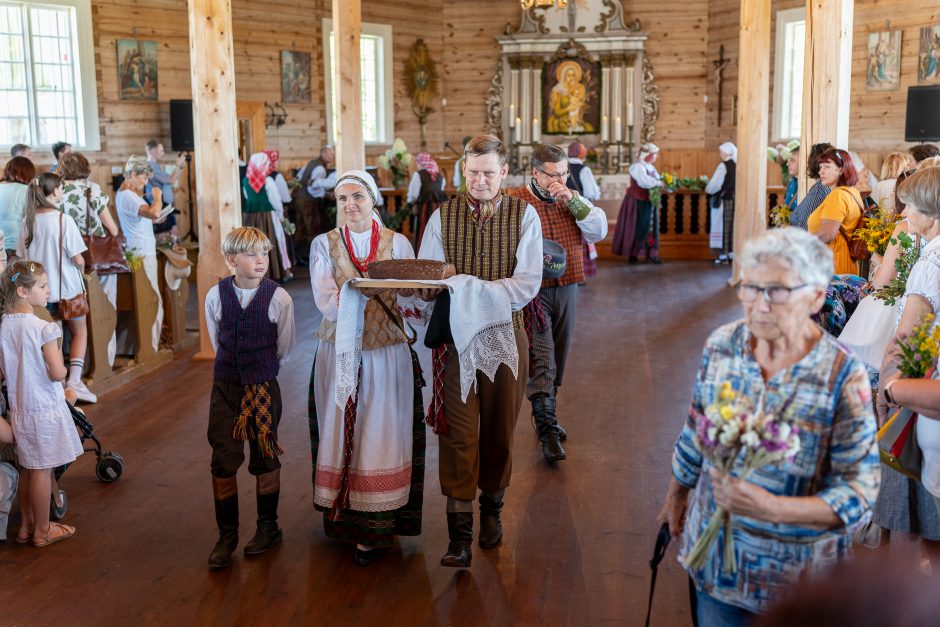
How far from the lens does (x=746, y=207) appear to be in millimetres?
10516

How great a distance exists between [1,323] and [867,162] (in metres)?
11.6

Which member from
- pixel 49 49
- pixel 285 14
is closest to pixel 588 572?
pixel 49 49

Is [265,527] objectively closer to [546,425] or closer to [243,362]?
[243,362]

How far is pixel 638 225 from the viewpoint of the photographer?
1274 centimetres

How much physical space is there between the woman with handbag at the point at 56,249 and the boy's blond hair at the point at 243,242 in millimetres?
2568

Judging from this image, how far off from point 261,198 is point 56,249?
4962 millimetres

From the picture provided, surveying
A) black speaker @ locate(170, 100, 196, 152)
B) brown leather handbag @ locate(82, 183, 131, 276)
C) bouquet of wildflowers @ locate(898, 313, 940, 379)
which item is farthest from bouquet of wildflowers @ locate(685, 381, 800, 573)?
black speaker @ locate(170, 100, 196, 152)

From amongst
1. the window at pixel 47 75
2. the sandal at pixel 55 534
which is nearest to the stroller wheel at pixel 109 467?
the sandal at pixel 55 534

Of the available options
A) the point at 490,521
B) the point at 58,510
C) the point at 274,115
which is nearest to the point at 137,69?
the point at 274,115

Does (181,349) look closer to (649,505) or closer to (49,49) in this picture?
(649,505)

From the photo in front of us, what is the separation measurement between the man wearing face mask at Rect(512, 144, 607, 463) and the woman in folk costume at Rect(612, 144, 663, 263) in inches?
298

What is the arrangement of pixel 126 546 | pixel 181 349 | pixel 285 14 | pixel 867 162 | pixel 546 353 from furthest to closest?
pixel 285 14
pixel 867 162
pixel 181 349
pixel 546 353
pixel 126 546

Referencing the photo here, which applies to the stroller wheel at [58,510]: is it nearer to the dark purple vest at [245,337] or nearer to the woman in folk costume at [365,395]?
the dark purple vest at [245,337]

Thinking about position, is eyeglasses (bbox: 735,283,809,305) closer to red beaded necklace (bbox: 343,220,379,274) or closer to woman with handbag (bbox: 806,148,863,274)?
red beaded necklace (bbox: 343,220,379,274)
